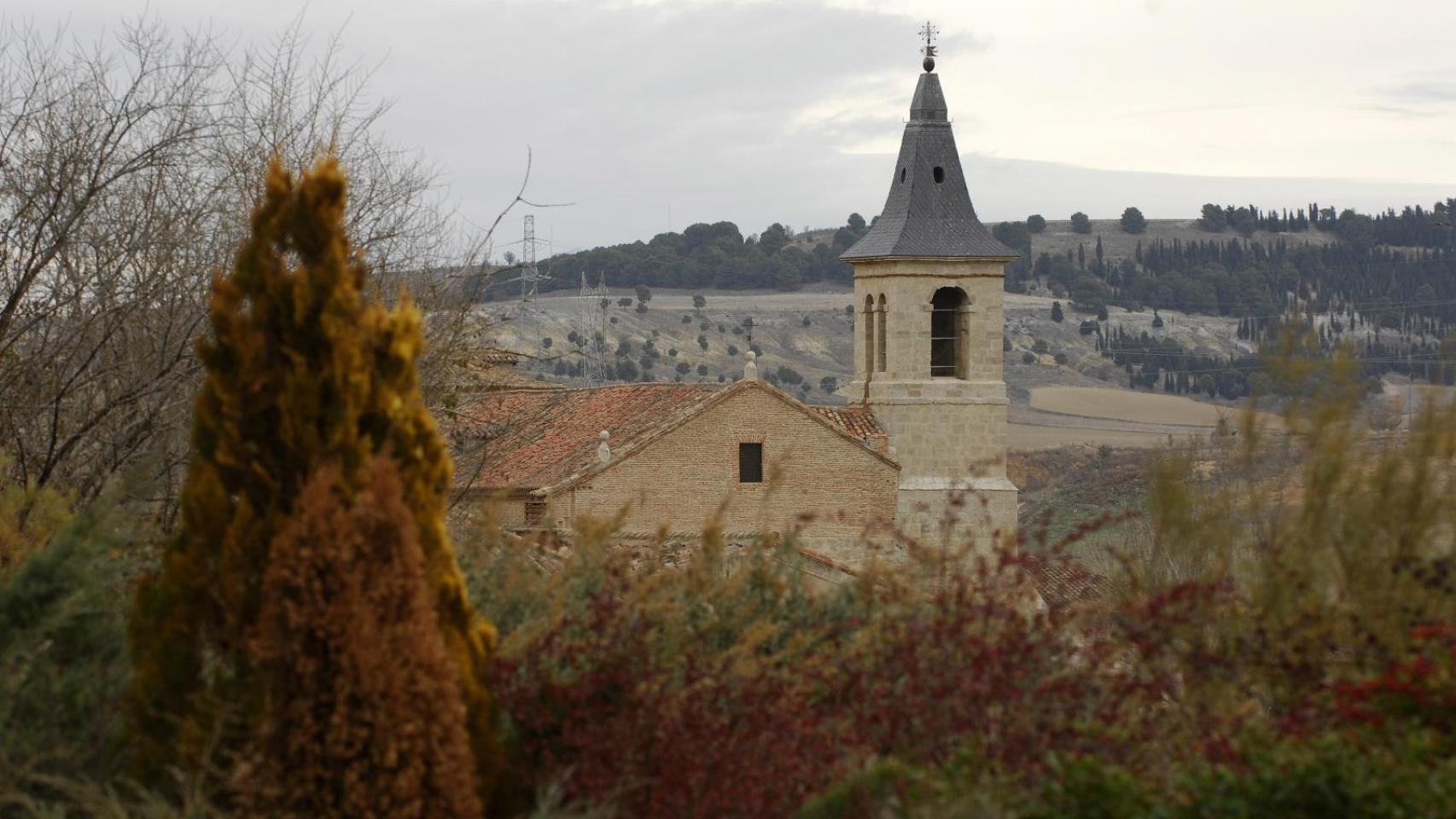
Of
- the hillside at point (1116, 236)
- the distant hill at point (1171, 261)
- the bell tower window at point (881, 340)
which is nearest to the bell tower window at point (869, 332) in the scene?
the bell tower window at point (881, 340)

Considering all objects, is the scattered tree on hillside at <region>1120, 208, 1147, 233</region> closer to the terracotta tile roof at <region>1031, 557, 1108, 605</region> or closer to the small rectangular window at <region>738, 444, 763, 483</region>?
the small rectangular window at <region>738, 444, 763, 483</region>

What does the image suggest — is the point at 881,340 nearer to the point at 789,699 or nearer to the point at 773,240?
the point at 789,699

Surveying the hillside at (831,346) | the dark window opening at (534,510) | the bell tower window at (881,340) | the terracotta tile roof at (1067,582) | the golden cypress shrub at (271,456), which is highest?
the golden cypress shrub at (271,456)

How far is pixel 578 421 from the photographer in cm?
3189

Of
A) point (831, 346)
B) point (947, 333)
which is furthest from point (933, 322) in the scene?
point (831, 346)

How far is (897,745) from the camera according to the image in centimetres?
651

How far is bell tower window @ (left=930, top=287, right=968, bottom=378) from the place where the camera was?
35156 mm

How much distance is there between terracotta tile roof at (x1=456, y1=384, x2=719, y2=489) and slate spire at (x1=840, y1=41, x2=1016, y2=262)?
5.33 meters

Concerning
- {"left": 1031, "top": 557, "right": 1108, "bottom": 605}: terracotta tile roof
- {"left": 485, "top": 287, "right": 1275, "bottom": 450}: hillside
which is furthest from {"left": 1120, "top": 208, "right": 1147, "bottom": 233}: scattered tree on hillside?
{"left": 1031, "top": 557, "right": 1108, "bottom": 605}: terracotta tile roof

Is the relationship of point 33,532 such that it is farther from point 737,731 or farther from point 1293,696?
point 1293,696

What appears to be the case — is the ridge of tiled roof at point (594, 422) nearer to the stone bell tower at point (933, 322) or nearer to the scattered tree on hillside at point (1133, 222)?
the stone bell tower at point (933, 322)

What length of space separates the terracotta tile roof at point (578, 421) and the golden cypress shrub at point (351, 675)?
2201cm

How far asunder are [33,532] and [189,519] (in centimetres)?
308

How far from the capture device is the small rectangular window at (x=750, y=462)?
30578mm
